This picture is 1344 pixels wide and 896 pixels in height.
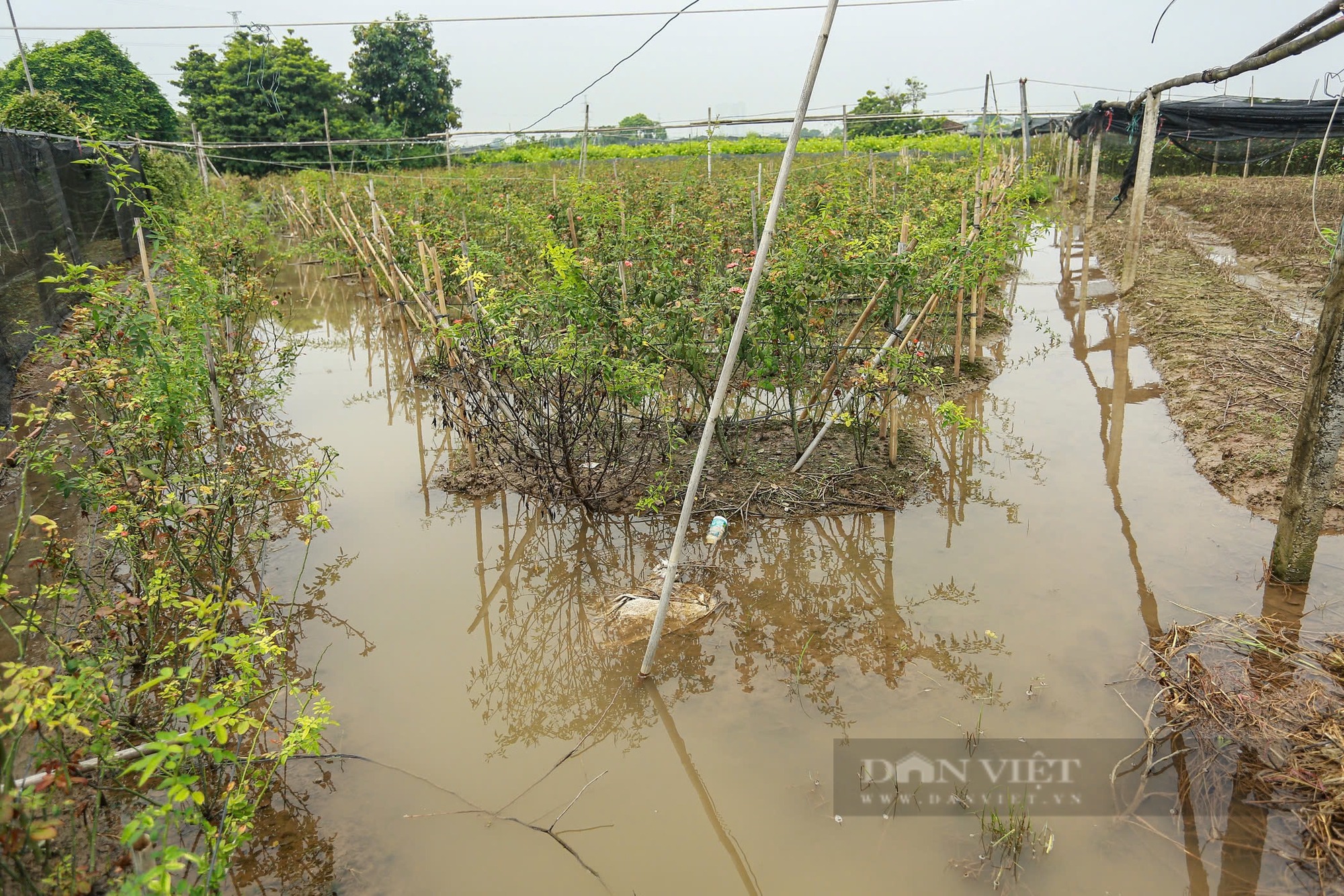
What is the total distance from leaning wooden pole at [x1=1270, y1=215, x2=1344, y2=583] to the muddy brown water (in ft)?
0.80

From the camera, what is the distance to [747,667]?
3426 mm

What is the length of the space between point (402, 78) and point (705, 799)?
37.2 meters

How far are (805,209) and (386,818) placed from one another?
22.4 feet

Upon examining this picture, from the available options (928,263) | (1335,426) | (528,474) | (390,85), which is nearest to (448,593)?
(528,474)

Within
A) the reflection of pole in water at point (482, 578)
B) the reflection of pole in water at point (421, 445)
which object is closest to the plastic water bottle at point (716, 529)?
the reflection of pole in water at point (482, 578)

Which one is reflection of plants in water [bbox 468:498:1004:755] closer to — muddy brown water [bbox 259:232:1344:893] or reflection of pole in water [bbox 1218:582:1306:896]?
muddy brown water [bbox 259:232:1344:893]

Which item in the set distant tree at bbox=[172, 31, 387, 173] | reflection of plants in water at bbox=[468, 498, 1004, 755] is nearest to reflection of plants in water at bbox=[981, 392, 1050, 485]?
reflection of plants in water at bbox=[468, 498, 1004, 755]

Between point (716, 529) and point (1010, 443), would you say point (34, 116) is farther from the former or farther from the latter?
point (1010, 443)

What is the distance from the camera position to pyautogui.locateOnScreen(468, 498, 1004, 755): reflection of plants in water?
3279 mm

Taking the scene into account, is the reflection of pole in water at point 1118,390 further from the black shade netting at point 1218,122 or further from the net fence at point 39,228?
the net fence at point 39,228

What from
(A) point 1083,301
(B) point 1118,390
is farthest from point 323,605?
(A) point 1083,301

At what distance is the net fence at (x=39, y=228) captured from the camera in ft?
21.0

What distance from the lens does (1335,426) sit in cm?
321

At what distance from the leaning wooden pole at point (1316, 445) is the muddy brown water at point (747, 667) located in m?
0.24
